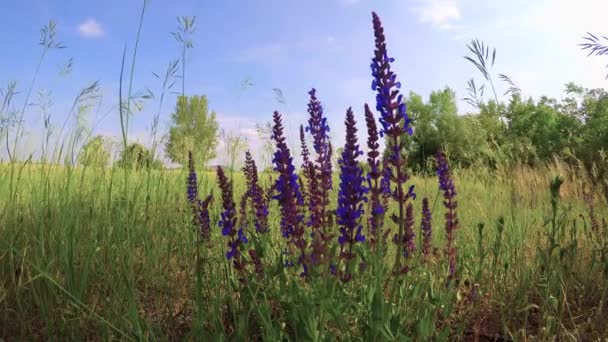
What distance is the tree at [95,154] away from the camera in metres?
3.97

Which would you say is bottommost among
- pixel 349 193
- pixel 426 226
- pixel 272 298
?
pixel 272 298

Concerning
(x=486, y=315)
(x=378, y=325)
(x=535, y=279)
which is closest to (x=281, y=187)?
(x=378, y=325)

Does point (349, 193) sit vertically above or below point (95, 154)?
below

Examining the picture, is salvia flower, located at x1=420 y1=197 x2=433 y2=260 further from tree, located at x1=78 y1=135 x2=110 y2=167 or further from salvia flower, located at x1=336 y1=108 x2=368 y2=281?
tree, located at x1=78 y1=135 x2=110 y2=167

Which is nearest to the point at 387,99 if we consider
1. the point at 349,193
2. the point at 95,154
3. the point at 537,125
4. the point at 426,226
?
the point at 349,193

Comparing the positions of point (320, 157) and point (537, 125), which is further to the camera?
point (537, 125)

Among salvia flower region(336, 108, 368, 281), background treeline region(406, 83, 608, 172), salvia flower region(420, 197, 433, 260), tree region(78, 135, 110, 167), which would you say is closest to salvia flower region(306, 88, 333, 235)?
salvia flower region(336, 108, 368, 281)

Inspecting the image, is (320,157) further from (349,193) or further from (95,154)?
(95,154)

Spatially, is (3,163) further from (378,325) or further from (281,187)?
(378,325)

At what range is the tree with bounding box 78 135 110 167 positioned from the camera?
3.97 metres

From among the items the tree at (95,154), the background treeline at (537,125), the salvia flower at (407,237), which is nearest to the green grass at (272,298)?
the salvia flower at (407,237)

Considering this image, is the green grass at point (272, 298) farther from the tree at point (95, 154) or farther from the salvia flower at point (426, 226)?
the tree at point (95, 154)

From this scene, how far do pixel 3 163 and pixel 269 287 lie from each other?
361 centimetres

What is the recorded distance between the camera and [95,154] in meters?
4.25
